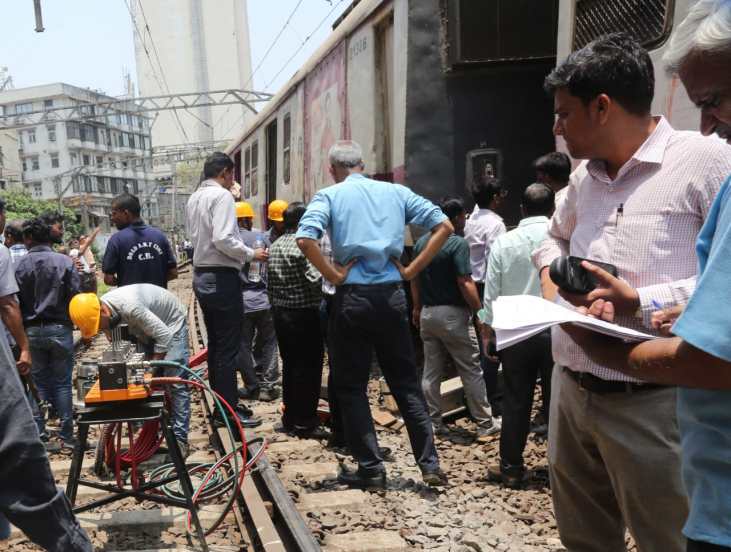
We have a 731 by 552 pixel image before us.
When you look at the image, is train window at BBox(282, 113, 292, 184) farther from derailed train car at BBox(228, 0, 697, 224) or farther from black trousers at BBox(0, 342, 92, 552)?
black trousers at BBox(0, 342, 92, 552)

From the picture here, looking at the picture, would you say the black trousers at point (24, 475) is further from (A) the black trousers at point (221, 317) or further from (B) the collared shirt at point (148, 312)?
(A) the black trousers at point (221, 317)

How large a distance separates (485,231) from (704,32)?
15.1 ft

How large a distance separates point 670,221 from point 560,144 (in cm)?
308

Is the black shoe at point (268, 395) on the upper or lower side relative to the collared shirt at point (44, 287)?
lower

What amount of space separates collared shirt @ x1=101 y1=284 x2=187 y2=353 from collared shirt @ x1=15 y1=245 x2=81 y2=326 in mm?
1212

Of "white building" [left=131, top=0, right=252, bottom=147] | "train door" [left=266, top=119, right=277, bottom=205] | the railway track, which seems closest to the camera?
the railway track

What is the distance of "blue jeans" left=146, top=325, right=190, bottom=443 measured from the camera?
16.9ft

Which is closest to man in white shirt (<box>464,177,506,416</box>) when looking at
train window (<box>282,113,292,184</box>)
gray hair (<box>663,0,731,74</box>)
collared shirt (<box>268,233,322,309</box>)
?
collared shirt (<box>268,233,322,309</box>)

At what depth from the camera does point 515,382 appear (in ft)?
15.1

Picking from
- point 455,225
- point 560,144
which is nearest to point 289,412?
point 455,225

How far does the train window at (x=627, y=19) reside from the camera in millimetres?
3955

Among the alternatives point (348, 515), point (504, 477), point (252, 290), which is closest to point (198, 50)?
point (252, 290)

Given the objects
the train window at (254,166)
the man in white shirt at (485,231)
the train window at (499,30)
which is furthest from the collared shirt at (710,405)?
the train window at (254,166)

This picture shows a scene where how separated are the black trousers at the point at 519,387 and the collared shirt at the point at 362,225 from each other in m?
0.89
